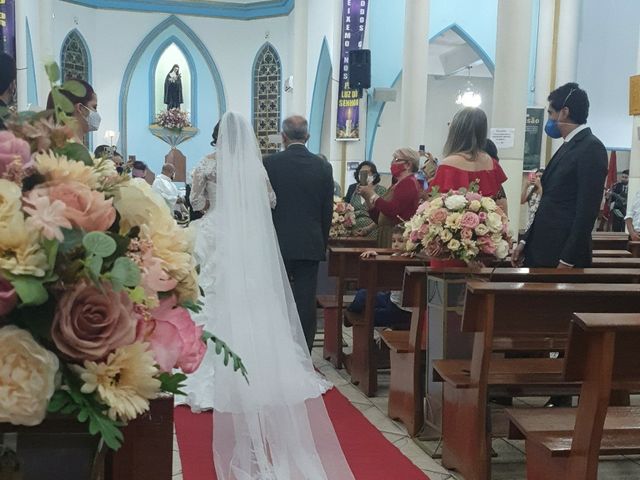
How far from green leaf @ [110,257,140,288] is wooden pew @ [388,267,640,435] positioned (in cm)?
271

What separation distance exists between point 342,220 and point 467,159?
9.23 feet

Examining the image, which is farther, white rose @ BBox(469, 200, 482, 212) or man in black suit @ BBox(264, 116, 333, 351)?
man in black suit @ BBox(264, 116, 333, 351)

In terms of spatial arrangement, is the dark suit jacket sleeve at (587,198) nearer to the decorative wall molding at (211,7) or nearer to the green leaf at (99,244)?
the green leaf at (99,244)

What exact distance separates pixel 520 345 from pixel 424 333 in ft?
1.78

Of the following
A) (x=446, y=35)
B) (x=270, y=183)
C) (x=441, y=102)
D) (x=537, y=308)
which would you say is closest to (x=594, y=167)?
(x=537, y=308)

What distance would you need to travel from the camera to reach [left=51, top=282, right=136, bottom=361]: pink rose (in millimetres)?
963

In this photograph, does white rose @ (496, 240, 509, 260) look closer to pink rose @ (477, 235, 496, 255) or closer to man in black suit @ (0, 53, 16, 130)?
pink rose @ (477, 235, 496, 255)

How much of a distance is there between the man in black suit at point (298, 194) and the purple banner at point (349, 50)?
7.27 m

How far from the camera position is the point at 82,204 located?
3.36ft

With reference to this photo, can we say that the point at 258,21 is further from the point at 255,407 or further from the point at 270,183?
the point at 255,407

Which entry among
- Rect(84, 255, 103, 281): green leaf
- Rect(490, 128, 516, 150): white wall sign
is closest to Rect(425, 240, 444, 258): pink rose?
Rect(84, 255, 103, 281): green leaf

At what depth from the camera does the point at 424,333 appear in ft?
13.1

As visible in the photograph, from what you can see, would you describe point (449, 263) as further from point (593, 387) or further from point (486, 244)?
point (593, 387)

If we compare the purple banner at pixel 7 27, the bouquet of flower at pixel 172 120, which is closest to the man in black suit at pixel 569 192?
the purple banner at pixel 7 27
